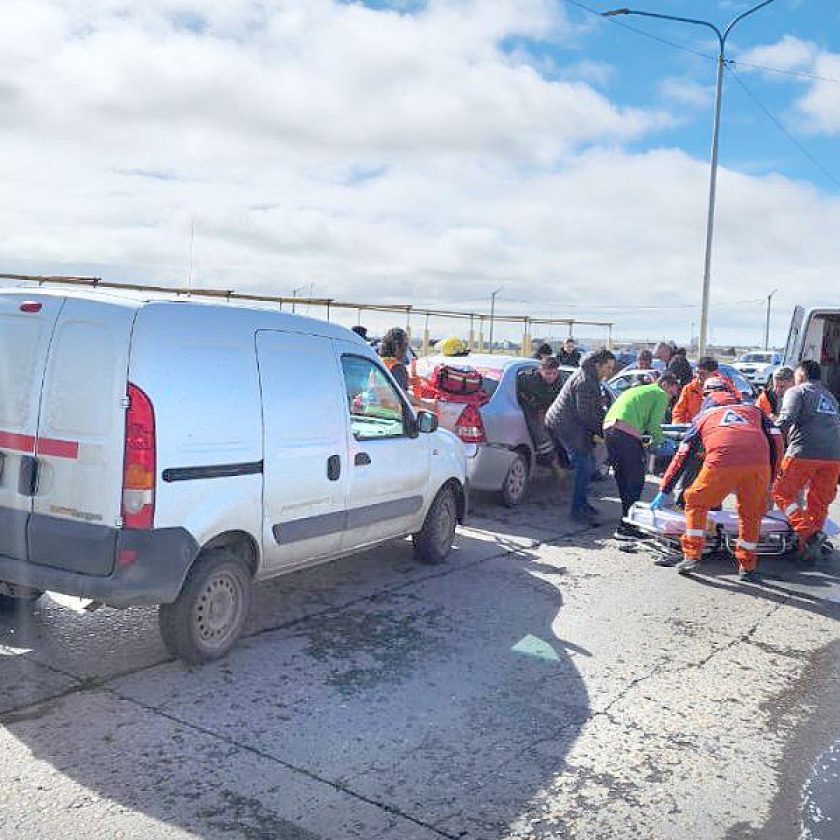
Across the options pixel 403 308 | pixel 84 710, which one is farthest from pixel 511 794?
pixel 403 308

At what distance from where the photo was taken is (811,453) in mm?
7953

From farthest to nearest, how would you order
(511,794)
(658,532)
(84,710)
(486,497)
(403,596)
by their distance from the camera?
1. (486,497)
2. (658,532)
3. (403,596)
4. (84,710)
5. (511,794)

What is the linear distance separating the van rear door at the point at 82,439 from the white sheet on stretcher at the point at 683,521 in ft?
16.1

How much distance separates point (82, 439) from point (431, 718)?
2.18 m

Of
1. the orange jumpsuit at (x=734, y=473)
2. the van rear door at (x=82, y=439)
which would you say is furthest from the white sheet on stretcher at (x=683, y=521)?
the van rear door at (x=82, y=439)

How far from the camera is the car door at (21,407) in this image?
14.5 ft

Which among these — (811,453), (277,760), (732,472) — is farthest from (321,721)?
(811,453)

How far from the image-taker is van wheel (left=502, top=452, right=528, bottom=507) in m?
9.59

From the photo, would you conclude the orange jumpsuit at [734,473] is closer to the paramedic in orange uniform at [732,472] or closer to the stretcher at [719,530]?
the paramedic in orange uniform at [732,472]

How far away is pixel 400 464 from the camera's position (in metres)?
6.36

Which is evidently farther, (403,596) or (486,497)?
(486,497)

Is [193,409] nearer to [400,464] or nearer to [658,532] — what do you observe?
[400,464]

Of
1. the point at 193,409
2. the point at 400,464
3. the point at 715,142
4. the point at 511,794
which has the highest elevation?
the point at 715,142

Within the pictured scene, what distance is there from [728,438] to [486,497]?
150 inches
